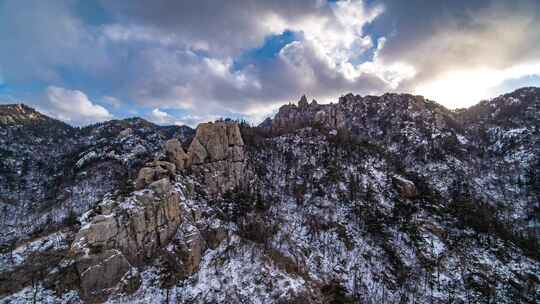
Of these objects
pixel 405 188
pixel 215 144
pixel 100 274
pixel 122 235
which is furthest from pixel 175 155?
pixel 405 188

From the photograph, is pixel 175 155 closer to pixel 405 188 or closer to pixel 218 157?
pixel 218 157

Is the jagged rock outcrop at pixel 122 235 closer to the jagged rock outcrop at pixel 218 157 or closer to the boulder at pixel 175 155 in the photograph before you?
the boulder at pixel 175 155

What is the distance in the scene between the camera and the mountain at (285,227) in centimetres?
4900

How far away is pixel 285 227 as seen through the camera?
262 feet

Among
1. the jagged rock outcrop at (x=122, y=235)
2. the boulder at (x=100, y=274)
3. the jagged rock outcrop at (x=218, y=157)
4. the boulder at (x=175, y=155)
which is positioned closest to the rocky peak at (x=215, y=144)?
the jagged rock outcrop at (x=218, y=157)

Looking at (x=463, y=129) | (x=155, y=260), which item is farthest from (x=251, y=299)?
(x=463, y=129)

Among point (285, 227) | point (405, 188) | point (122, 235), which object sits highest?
point (405, 188)

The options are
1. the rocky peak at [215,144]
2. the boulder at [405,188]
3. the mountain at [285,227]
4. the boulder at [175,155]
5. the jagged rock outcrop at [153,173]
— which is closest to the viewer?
the mountain at [285,227]

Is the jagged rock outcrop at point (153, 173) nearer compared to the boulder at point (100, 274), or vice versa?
the boulder at point (100, 274)

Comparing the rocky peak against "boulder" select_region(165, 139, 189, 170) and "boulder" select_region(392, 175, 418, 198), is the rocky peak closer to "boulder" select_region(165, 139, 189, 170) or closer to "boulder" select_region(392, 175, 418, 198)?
"boulder" select_region(165, 139, 189, 170)

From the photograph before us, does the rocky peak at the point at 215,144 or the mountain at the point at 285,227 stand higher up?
the rocky peak at the point at 215,144

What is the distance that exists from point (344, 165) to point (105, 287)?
96.9 meters

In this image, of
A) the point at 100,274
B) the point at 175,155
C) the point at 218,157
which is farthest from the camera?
the point at 218,157

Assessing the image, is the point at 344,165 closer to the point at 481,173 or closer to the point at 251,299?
the point at 251,299
